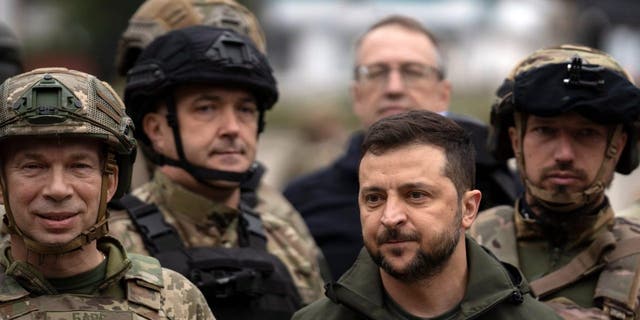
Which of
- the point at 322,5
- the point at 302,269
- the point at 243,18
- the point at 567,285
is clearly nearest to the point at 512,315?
the point at 567,285

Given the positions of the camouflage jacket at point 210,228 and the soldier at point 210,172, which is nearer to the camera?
the soldier at point 210,172

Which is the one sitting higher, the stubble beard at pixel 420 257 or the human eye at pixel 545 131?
the human eye at pixel 545 131

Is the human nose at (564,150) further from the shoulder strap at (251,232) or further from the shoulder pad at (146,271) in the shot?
the shoulder pad at (146,271)

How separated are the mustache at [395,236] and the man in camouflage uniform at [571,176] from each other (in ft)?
3.82

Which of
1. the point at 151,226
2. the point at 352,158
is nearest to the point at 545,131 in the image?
the point at 151,226

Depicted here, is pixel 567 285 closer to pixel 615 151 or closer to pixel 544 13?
pixel 615 151

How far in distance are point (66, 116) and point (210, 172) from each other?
1.80m

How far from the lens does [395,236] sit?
6152 millimetres

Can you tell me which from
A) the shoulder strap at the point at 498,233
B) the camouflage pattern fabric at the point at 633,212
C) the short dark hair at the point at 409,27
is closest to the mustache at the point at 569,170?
the shoulder strap at the point at 498,233

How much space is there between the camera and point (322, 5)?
4353 centimetres

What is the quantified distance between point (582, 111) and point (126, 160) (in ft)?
7.39

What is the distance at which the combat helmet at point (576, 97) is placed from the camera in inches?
286

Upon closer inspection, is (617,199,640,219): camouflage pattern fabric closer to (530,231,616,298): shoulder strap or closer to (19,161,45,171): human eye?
(530,231,616,298): shoulder strap

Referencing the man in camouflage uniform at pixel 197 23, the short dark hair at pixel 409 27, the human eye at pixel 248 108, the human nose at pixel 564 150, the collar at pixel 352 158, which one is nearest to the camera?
the human nose at pixel 564 150
